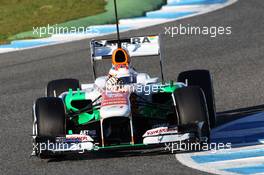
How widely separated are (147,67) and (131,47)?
4.81m

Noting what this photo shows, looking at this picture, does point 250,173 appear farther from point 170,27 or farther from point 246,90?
point 170,27

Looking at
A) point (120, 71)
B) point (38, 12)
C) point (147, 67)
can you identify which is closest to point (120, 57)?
point (120, 71)

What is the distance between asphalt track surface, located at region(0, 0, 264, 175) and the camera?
366 inches

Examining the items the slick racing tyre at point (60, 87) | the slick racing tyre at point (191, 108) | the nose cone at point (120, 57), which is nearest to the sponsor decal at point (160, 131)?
the slick racing tyre at point (191, 108)

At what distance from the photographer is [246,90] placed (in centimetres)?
1323

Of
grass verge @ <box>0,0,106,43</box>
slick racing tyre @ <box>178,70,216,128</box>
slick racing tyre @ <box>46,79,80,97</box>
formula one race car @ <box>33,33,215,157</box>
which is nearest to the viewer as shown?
formula one race car @ <box>33,33,215,157</box>

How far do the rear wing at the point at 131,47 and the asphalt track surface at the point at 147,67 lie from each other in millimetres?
1203


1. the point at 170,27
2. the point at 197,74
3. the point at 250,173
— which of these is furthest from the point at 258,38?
the point at 250,173

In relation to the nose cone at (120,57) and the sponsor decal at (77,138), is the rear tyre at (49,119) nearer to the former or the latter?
the sponsor decal at (77,138)

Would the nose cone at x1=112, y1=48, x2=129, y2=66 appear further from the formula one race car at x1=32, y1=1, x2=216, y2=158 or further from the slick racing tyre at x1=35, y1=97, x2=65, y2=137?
the slick racing tyre at x1=35, y1=97, x2=65, y2=137

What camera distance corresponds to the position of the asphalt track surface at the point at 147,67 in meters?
9.29

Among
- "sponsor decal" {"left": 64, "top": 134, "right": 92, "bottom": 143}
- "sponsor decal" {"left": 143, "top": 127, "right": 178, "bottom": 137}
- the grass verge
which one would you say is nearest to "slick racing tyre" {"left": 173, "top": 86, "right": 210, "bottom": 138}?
"sponsor decal" {"left": 143, "top": 127, "right": 178, "bottom": 137}

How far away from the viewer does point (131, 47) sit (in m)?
11.2

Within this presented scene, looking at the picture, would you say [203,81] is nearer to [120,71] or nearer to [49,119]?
[120,71]
